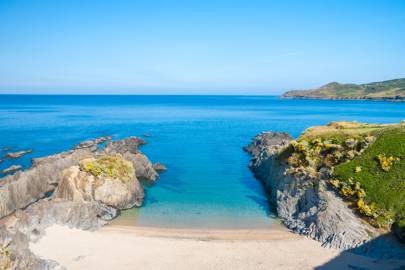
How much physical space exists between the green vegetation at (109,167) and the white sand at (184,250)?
7.46 meters

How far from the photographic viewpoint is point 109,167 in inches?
1510

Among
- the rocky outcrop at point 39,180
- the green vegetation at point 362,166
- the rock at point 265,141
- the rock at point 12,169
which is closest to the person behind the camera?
the green vegetation at point 362,166

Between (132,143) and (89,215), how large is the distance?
39.7 metres

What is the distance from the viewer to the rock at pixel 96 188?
115ft

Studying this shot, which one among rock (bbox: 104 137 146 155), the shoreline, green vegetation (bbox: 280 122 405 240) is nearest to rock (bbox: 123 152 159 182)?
rock (bbox: 104 137 146 155)

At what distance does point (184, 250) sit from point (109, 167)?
15.2 meters

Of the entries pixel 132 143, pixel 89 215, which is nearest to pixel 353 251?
pixel 89 215

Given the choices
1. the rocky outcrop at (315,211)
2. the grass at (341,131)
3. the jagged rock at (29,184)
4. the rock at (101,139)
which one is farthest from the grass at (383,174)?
the rock at (101,139)

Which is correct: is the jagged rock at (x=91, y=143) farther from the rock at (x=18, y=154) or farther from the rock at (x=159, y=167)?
the rock at (x=159, y=167)

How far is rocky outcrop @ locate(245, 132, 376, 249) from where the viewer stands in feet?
90.9

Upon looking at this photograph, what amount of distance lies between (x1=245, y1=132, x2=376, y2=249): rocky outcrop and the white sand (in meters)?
1.19

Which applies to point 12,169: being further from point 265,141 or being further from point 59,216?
point 265,141

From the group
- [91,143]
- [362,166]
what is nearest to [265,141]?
[91,143]

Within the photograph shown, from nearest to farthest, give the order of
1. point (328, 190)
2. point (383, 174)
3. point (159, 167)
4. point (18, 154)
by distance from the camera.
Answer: point (383, 174) → point (328, 190) → point (159, 167) → point (18, 154)
